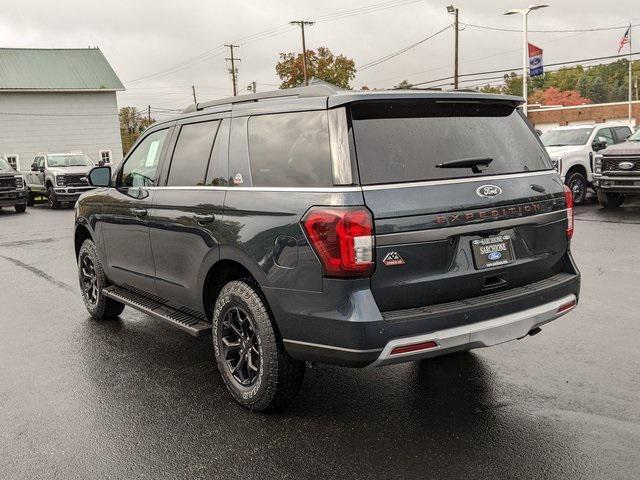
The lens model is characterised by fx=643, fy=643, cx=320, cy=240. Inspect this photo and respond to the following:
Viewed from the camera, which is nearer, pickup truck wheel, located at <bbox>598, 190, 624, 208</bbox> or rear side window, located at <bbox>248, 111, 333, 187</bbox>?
rear side window, located at <bbox>248, 111, 333, 187</bbox>

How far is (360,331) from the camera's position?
333cm

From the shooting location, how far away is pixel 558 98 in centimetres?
9794

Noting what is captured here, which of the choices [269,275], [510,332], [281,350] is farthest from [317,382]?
[510,332]

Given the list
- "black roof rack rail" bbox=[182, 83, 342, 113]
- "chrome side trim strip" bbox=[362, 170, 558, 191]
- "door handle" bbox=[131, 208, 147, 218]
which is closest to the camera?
"chrome side trim strip" bbox=[362, 170, 558, 191]

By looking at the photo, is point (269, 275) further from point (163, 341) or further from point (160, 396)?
point (163, 341)

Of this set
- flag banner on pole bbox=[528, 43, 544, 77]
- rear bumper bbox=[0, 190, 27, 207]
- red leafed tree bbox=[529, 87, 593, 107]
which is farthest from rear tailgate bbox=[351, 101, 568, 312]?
red leafed tree bbox=[529, 87, 593, 107]

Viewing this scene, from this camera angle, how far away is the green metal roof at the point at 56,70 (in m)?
43.7

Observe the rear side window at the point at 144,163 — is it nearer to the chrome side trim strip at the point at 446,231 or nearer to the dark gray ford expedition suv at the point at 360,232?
the dark gray ford expedition suv at the point at 360,232

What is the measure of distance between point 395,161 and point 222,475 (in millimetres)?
1910

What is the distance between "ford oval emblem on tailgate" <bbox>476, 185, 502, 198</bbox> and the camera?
3.70m

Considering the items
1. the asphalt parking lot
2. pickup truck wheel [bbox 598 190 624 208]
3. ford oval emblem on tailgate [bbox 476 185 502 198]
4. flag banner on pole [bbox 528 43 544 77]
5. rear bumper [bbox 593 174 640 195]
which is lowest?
the asphalt parking lot

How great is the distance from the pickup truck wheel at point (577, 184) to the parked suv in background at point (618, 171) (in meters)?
1.39

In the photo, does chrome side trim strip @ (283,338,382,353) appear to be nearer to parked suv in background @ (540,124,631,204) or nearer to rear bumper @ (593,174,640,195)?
rear bumper @ (593,174,640,195)

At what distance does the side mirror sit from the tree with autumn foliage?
59696 millimetres
